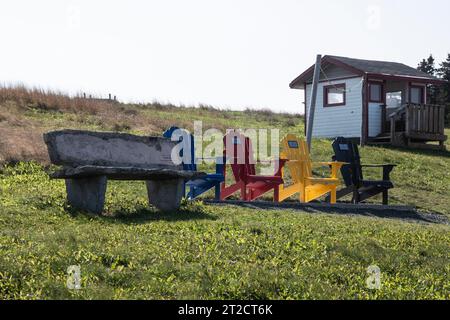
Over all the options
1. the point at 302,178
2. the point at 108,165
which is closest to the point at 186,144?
the point at 108,165

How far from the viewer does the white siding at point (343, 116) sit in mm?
26203

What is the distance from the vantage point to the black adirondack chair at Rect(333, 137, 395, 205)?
13.1 m

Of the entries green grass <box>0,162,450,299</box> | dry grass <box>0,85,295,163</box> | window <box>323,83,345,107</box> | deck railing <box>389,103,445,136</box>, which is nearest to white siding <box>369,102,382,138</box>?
deck railing <box>389,103,445,136</box>

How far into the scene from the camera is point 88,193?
8578 millimetres

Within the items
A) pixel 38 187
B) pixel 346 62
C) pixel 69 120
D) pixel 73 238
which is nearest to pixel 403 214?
pixel 38 187

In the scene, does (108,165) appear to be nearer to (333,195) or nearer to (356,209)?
(356,209)

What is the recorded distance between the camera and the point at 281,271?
18.6ft

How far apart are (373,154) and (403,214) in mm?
9185

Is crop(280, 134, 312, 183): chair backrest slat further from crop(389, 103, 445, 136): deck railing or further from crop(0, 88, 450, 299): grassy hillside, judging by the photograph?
crop(389, 103, 445, 136): deck railing

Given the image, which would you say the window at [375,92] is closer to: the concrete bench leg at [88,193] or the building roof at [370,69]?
the building roof at [370,69]

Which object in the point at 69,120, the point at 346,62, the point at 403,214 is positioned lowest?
the point at 403,214

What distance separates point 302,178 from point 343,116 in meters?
14.5

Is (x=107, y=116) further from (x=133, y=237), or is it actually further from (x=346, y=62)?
(x=133, y=237)
